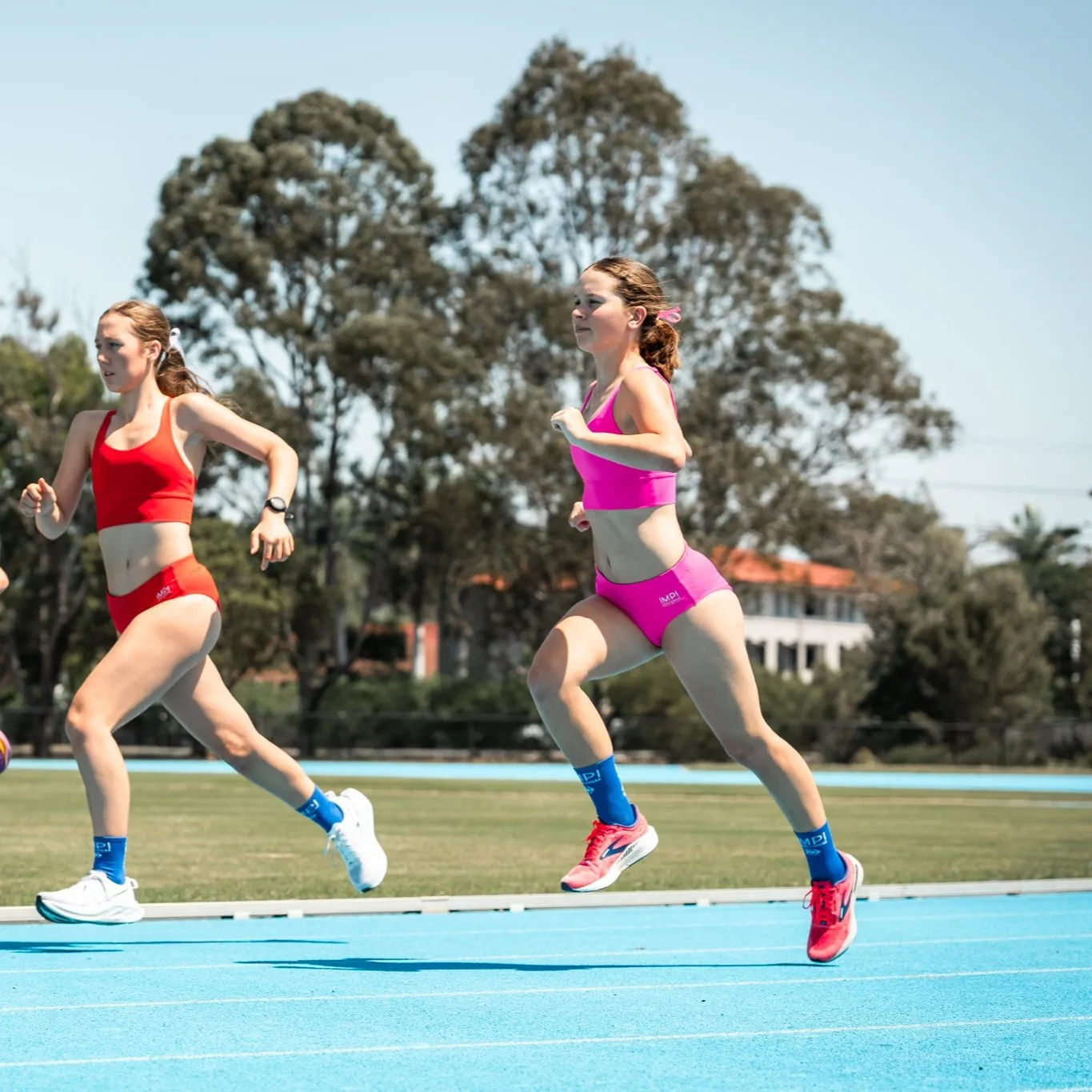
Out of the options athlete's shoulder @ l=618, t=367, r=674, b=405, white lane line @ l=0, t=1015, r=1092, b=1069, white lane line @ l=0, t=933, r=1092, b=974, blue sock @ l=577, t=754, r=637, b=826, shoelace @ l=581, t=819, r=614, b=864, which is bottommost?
white lane line @ l=0, t=933, r=1092, b=974

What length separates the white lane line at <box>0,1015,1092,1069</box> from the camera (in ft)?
14.9

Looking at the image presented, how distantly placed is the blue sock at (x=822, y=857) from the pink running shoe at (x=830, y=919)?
2 cm

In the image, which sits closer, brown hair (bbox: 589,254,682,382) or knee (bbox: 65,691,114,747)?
knee (bbox: 65,691,114,747)

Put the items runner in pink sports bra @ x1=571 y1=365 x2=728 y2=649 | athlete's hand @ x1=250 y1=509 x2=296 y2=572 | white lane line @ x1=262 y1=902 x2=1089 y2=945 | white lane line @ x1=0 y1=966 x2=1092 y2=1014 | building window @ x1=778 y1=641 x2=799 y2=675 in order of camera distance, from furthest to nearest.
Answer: building window @ x1=778 y1=641 x2=799 y2=675, white lane line @ x1=262 y1=902 x2=1089 y2=945, runner in pink sports bra @ x1=571 y1=365 x2=728 y2=649, athlete's hand @ x1=250 y1=509 x2=296 y2=572, white lane line @ x1=0 y1=966 x2=1092 y2=1014

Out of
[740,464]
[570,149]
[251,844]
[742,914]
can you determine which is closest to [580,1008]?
[742,914]

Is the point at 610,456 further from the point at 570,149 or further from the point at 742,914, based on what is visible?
the point at 570,149

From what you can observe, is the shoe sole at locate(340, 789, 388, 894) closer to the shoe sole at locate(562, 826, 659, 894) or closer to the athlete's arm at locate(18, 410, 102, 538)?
the shoe sole at locate(562, 826, 659, 894)

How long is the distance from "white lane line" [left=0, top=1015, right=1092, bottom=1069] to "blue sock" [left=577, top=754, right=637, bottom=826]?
1660 millimetres

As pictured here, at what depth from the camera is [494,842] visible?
15.5 m

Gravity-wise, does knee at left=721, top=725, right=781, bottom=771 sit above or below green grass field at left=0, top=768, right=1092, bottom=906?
above

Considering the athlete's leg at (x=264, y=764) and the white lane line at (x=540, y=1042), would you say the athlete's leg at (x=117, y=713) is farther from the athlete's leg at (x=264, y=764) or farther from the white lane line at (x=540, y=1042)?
the white lane line at (x=540, y=1042)

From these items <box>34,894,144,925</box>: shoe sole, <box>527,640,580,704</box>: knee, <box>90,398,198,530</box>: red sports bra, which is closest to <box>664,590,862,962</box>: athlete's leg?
<box>527,640,580,704</box>: knee

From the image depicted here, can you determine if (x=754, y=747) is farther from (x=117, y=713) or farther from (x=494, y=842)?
(x=494, y=842)

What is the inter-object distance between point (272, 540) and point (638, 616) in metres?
1.37
